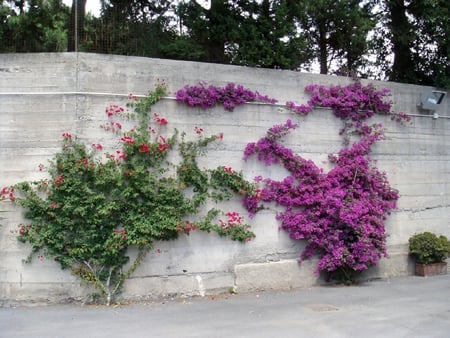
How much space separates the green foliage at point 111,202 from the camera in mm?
7871

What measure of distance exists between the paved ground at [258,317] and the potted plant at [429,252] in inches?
59.1

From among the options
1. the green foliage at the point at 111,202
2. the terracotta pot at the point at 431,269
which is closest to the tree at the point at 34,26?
the green foliage at the point at 111,202

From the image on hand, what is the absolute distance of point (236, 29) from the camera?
1076cm

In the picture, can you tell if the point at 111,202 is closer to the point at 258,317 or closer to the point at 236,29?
the point at 258,317

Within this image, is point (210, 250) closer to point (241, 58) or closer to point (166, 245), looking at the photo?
point (166, 245)

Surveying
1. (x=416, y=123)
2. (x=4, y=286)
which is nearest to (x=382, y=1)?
(x=416, y=123)

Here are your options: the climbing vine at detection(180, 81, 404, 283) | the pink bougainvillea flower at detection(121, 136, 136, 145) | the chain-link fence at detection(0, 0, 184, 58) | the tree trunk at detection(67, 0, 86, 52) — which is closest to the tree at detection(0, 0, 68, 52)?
the chain-link fence at detection(0, 0, 184, 58)

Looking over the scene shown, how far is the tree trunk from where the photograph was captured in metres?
9.16

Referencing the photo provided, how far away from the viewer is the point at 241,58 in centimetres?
1053

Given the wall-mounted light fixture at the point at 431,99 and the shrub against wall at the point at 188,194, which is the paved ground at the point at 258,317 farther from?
the wall-mounted light fixture at the point at 431,99

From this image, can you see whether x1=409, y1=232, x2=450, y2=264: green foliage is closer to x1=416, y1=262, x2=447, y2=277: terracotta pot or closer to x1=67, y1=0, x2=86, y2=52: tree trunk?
x1=416, y1=262, x2=447, y2=277: terracotta pot

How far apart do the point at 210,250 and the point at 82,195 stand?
→ 228 centimetres

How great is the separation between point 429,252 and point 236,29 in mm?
5884

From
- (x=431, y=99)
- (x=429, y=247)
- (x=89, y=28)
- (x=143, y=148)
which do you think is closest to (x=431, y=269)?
(x=429, y=247)
